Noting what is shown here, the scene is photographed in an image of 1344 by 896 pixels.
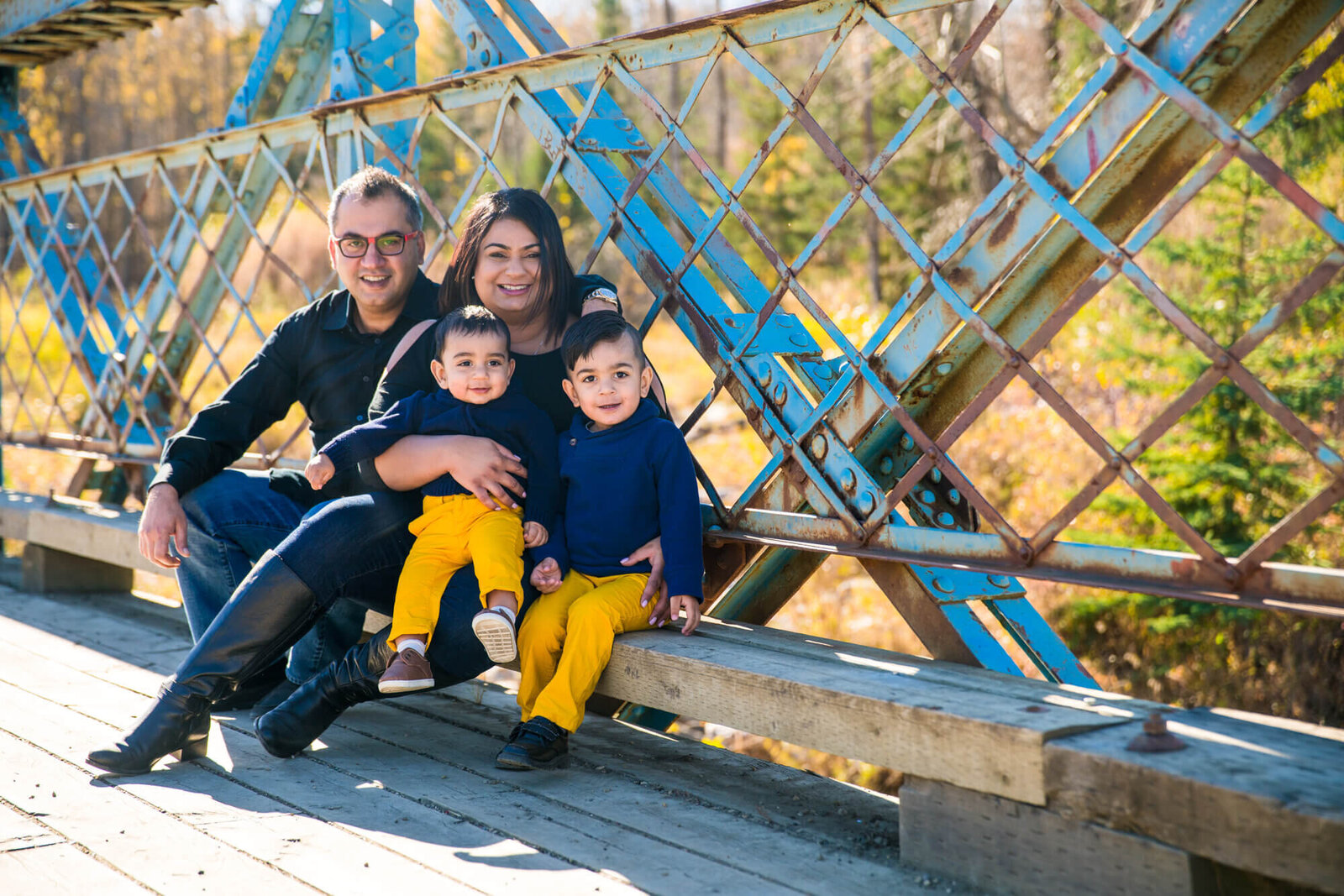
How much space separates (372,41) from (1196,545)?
3.08 m

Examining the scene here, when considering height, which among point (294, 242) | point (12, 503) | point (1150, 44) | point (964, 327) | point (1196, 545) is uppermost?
point (294, 242)

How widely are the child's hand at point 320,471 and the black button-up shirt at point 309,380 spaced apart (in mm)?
463

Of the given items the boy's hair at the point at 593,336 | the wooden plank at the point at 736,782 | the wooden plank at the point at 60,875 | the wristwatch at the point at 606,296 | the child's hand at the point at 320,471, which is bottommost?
the wooden plank at the point at 60,875

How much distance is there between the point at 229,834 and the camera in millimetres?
2082

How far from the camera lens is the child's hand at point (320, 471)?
2.61m

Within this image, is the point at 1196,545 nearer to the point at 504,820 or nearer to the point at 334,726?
the point at 504,820

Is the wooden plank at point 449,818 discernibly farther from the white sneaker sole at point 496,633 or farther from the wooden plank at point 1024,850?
the white sneaker sole at point 496,633

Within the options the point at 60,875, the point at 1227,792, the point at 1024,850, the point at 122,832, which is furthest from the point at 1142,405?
the point at 60,875

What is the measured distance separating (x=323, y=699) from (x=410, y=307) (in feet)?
3.60

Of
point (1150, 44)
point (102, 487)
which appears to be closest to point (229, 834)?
point (1150, 44)

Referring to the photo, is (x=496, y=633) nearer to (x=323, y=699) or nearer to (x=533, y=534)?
(x=533, y=534)

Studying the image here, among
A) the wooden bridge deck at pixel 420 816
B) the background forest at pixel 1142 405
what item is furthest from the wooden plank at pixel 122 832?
the background forest at pixel 1142 405

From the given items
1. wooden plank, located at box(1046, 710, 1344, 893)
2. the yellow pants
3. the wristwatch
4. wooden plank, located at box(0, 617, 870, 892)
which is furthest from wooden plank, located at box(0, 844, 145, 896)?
the wristwatch

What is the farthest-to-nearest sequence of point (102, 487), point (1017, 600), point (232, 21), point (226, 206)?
1. point (232, 21)
2. point (102, 487)
3. point (226, 206)
4. point (1017, 600)
